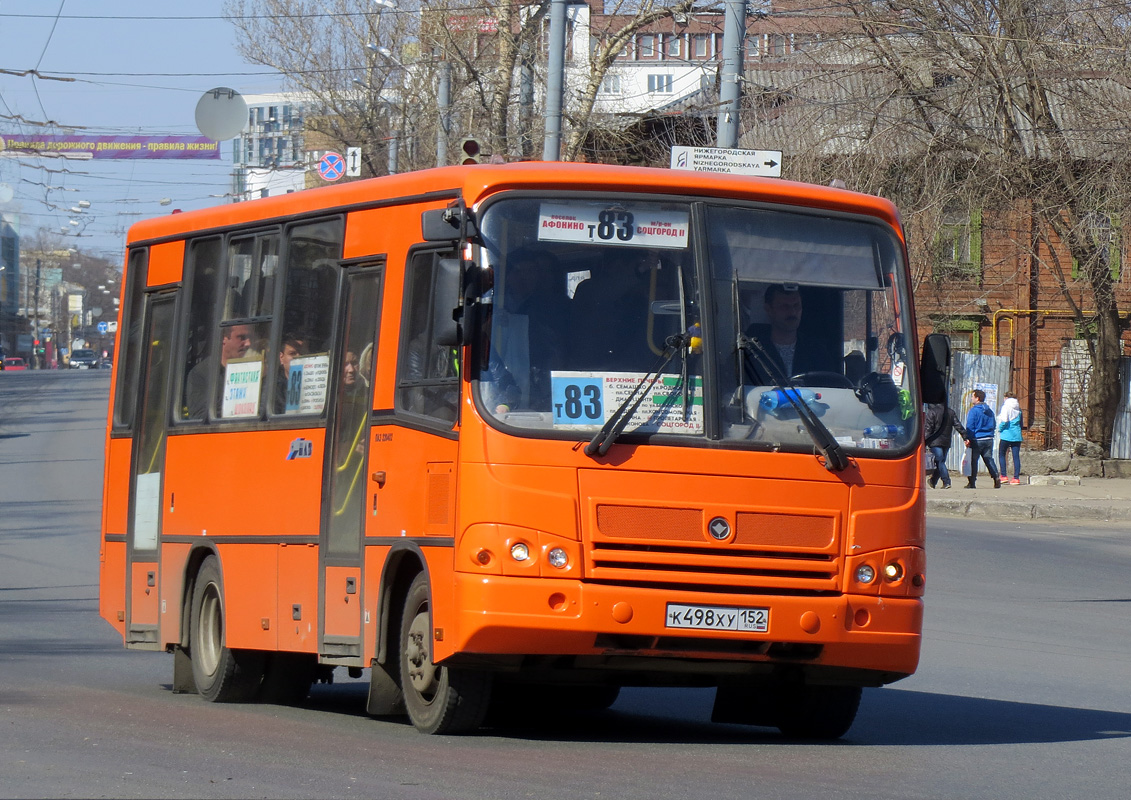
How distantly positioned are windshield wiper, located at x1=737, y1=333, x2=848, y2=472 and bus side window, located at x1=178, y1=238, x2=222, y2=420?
13.1 feet

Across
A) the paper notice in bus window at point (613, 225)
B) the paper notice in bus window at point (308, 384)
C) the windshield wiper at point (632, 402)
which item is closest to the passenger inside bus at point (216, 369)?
the paper notice in bus window at point (308, 384)

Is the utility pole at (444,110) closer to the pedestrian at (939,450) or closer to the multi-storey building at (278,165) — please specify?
the multi-storey building at (278,165)

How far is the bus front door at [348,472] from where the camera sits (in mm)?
8742

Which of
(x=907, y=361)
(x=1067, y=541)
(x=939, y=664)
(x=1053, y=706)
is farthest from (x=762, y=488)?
(x=1067, y=541)

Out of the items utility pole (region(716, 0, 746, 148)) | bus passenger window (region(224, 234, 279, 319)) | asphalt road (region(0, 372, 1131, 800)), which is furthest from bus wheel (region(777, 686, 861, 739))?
utility pole (region(716, 0, 746, 148))

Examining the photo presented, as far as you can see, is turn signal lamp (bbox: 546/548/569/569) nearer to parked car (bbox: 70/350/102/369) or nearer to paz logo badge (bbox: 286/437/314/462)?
paz logo badge (bbox: 286/437/314/462)

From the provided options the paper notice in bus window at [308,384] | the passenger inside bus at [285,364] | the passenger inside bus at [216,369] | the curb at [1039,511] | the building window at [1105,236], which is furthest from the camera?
the building window at [1105,236]

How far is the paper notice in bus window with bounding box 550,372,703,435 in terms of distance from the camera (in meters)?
7.73

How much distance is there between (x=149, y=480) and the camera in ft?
37.7

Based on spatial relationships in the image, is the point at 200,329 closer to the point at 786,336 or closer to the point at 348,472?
the point at 348,472

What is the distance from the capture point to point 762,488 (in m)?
7.81

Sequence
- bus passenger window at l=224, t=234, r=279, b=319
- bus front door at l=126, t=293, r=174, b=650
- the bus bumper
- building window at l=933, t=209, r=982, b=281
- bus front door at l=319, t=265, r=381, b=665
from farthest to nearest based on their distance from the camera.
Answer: building window at l=933, t=209, r=982, b=281 < bus front door at l=126, t=293, r=174, b=650 < bus passenger window at l=224, t=234, r=279, b=319 < bus front door at l=319, t=265, r=381, b=665 < the bus bumper

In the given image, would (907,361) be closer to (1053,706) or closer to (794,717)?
(794,717)

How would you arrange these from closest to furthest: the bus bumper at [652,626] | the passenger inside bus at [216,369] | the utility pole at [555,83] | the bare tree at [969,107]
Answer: the bus bumper at [652,626], the passenger inside bus at [216,369], the utility pole at [555,83], the bare tree at [969,107]
